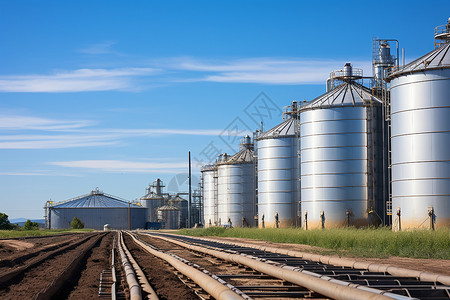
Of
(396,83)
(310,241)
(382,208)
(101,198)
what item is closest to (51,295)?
(310,241)

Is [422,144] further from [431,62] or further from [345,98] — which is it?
[345,98]

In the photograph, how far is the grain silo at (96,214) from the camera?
362 feet

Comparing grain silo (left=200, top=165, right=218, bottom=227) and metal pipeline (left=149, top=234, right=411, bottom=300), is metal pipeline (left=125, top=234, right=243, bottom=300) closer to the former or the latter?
metal pipeline (left=149, top=234, right=411, bottom=300)

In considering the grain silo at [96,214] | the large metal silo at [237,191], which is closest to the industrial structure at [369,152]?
the large metal silo at [237,191]

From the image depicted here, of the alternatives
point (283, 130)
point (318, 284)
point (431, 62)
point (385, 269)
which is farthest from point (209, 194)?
point (318, 284)

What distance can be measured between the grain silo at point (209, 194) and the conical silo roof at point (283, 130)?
21284 millimetres

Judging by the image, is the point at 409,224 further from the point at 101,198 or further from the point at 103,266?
the point at 101,198

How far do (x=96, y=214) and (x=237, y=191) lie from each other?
161ft

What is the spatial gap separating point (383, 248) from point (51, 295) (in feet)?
45.5

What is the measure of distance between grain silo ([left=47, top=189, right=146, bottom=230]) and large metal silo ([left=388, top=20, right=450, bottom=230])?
79177mm

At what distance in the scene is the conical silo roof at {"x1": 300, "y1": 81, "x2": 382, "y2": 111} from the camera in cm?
4275

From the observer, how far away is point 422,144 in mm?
32062

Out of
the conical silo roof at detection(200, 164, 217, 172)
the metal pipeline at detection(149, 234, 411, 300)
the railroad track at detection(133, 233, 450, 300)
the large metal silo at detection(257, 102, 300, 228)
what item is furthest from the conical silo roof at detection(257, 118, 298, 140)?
the metal pipeline at detection(149, 234, 411, 300)

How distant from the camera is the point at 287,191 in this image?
173 ft
